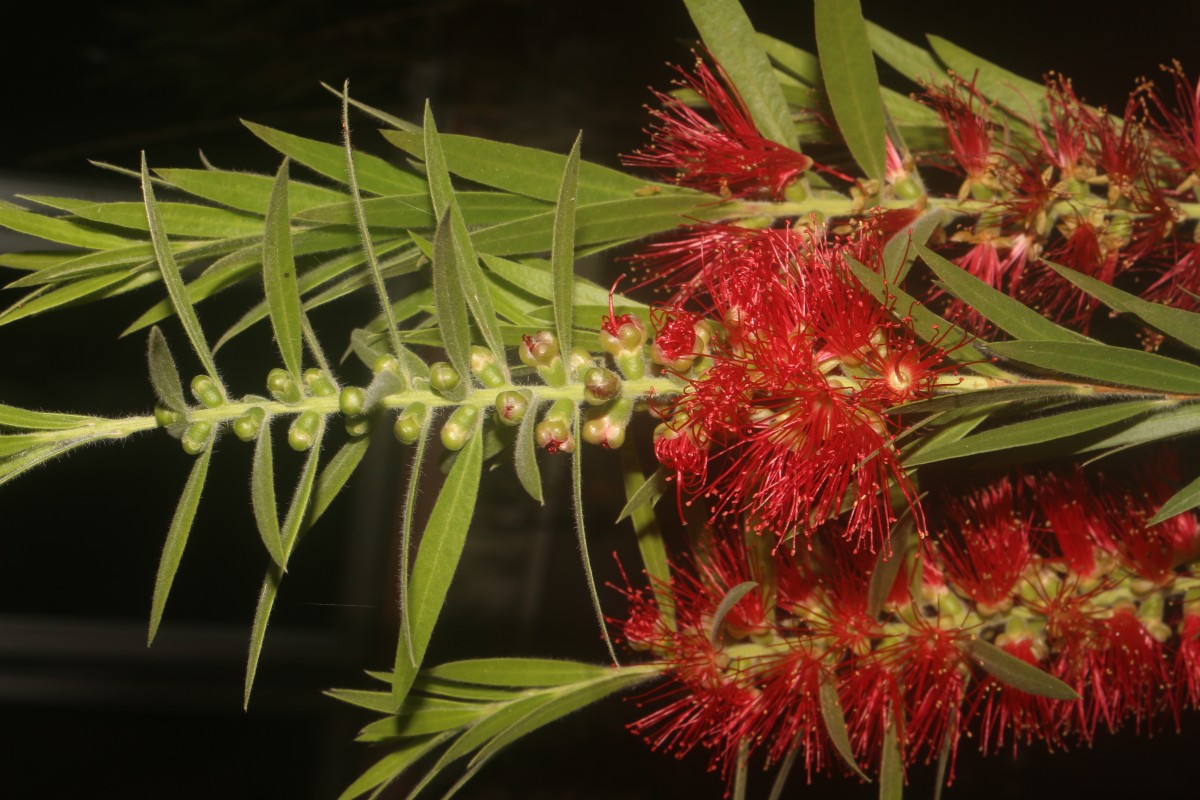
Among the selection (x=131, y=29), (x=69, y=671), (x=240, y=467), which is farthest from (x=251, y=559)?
(x=131, y=29)

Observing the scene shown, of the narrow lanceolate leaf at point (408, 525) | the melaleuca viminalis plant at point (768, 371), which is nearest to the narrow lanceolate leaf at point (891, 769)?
the melaleuca viminalis plant at point (768, 371)

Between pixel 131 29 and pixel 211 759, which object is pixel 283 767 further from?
pixel 131 29

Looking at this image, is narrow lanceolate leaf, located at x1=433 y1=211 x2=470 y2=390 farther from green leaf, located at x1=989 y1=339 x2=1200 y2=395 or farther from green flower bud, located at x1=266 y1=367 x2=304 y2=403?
green leaf, located at x1=989 y1=339 x2=1200 y2=395

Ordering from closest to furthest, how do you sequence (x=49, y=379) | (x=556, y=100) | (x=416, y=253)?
1. (x=416, y=253)
2. (x=556, y=100)
3. (x=49, y=379)

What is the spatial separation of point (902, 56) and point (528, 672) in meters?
0.73

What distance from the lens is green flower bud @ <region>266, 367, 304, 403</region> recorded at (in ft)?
2.18

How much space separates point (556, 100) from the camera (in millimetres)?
2611

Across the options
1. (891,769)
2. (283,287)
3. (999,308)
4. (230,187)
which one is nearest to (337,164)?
(230,187)

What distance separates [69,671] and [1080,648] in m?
2.88

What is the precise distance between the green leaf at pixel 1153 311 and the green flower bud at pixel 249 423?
529mm

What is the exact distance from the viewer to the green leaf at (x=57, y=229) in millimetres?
763

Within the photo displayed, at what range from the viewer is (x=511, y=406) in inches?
27.0

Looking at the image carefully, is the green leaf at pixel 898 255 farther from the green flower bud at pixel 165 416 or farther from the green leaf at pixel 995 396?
the green flower bud at pixel 165 416

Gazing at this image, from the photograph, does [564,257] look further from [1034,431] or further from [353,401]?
[1034,431]
